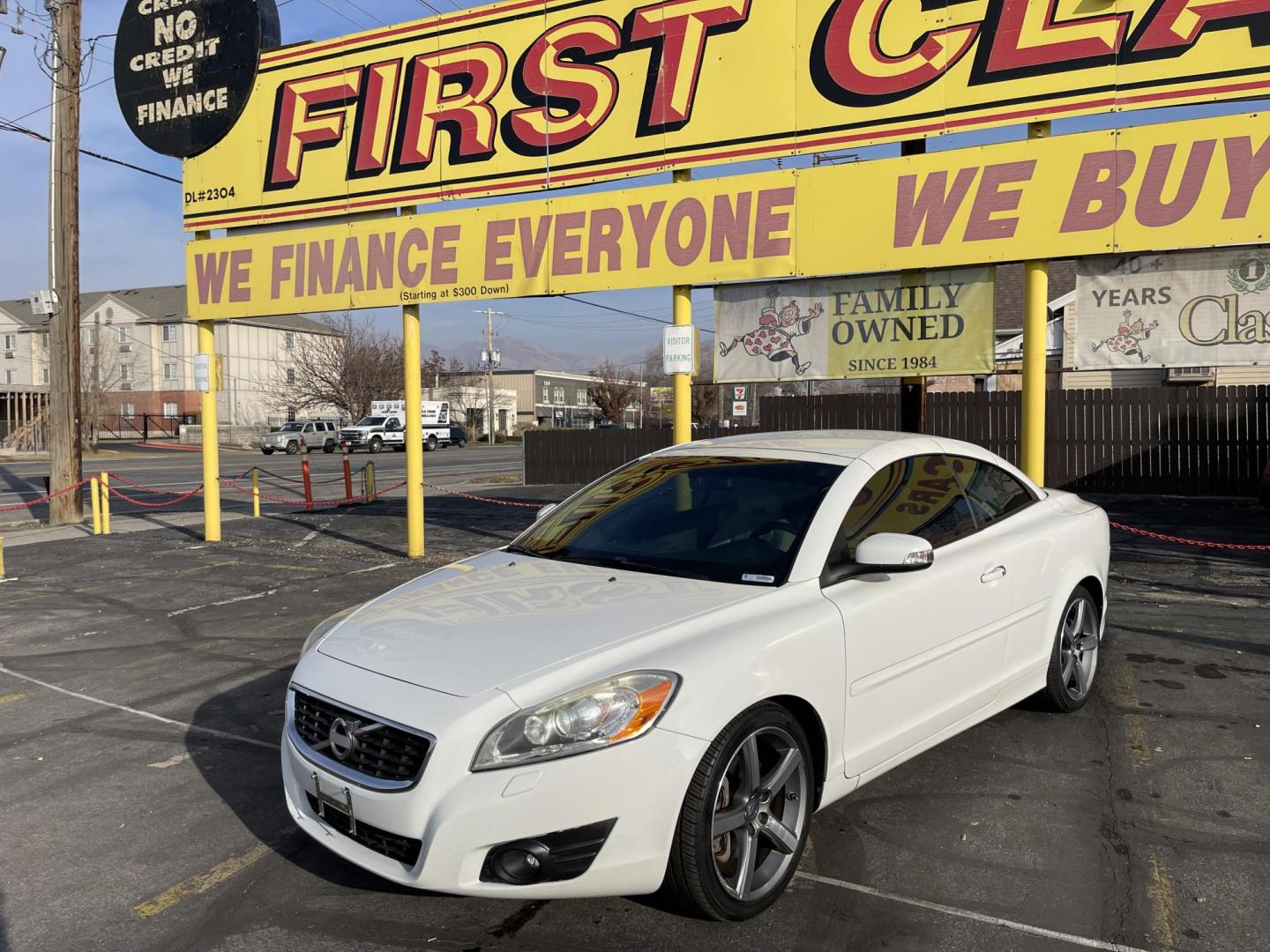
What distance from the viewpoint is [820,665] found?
344 centimetres

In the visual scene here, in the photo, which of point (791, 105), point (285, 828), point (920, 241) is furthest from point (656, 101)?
point (285, 828)

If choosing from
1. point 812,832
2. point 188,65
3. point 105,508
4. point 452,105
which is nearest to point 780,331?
point 452,105

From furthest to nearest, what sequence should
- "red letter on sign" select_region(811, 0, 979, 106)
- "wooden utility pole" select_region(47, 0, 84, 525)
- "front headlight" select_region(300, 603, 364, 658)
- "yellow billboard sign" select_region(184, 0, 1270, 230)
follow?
"wooden utility pole" select_region(47, 0, 84, 525) < "red letter on sign" select_region(811, 0, 979, 106) < "yellow billboard sign" select_region(184, 0, 1270, 230) < "front headlight" select_region(300, 603, 364, 658)

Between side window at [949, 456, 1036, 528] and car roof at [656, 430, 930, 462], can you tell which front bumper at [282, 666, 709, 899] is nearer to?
car roof at [656, 430, 930, 462]

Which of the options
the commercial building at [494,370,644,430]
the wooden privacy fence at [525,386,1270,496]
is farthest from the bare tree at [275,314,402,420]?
the wooden privacy fence at [525,386,1270,496]

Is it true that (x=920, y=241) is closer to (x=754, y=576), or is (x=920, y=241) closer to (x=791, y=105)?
(x=791, y=105)

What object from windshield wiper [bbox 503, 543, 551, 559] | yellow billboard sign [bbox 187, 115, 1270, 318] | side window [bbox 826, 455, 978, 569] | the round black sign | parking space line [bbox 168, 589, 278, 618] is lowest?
parking space line [bbox 168, 589, 278, 618]

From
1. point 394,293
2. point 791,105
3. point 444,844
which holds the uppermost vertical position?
point 791,105

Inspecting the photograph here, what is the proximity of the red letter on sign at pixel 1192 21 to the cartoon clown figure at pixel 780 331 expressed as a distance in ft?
11.6

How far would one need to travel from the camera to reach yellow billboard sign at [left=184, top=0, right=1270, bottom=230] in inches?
326

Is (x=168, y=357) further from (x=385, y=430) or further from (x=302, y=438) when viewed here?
(x=385, y=430)

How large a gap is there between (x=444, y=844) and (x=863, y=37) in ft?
27.9

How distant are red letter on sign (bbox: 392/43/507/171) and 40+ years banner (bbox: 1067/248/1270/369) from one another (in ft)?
21.2

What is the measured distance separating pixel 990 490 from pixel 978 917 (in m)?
2.26
